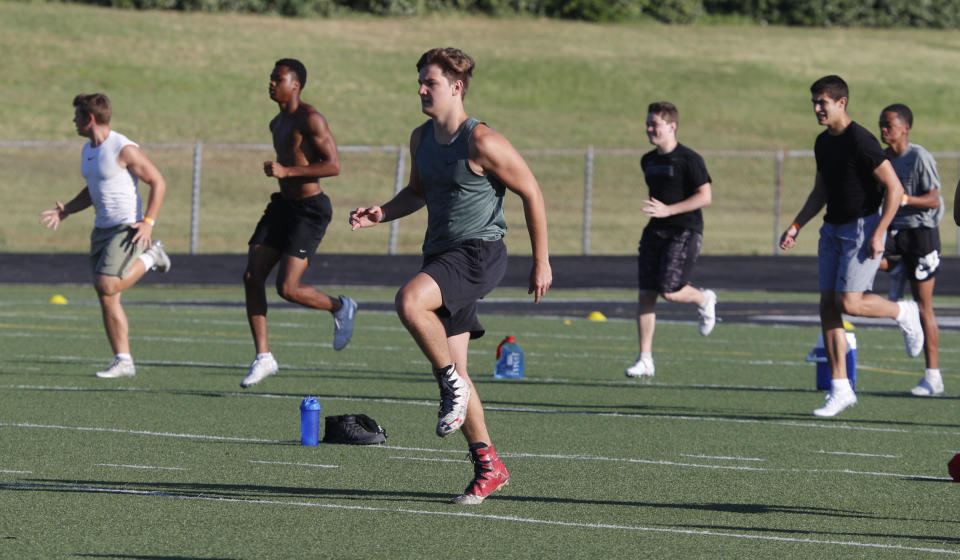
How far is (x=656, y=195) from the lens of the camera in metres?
13.2

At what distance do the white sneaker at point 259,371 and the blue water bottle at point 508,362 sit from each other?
1.88 metres

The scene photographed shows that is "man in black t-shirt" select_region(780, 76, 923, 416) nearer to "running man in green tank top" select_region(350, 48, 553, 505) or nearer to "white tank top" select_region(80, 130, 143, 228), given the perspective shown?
"running man in green tank top" select_region(350, 48, 553, 505)

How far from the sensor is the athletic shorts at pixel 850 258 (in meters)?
10.6

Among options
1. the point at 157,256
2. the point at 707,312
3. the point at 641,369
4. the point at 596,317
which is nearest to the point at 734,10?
the point at 596,317

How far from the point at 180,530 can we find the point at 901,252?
7178 millimetres

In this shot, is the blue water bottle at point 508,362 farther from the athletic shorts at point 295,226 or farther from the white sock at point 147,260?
the white sock at point 147,260

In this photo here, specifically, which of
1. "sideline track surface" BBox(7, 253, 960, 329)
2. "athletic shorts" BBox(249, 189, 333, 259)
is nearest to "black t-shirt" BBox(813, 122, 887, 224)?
"athletic shorts" BBox(249, 189, 333, 259)

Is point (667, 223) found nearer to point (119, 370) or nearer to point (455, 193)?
point (119, 370)

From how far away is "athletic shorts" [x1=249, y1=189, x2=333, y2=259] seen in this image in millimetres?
11945

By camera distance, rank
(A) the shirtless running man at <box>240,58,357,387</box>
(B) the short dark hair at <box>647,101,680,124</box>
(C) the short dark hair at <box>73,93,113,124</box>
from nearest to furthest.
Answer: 1. (A) the shirtless running man at <box>240,58,357,387</box>
2. (C) the short dark hair at <box>73,93,113,124</box>
3. (B) the short dark hair at <box>647,101,680,124</box>

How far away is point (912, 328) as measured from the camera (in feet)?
39.5

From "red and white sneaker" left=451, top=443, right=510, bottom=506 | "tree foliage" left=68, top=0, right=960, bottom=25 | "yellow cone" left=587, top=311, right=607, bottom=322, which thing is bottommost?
"yellow cone" left=587, top=311, right=607, bottom=322

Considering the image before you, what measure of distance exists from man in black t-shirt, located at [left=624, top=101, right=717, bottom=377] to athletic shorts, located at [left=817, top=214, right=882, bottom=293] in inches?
89.0

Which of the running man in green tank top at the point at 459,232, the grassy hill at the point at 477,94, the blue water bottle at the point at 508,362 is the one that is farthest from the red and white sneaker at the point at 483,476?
the grassy hill at the point at 477,94
